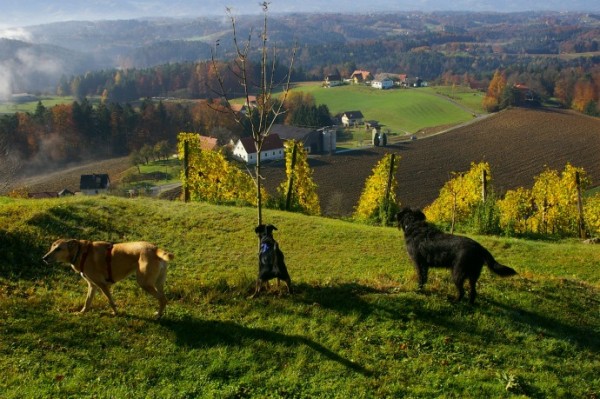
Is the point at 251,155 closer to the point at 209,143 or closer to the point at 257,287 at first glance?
the point at 209,143

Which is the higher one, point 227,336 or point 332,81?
point 332,81

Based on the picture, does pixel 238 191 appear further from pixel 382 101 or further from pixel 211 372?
pixel 382 101

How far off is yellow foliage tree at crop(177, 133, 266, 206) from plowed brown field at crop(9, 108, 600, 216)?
17.5 m

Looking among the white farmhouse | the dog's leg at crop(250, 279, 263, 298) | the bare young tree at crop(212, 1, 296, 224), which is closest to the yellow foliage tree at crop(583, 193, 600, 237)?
the bare young tree at crop(212, 1, 296, 224)

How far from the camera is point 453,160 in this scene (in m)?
69.9

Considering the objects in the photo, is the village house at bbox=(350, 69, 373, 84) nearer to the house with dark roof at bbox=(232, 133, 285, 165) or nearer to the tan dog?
the house with dark roof at bbox=(232, 133, 285, 165)

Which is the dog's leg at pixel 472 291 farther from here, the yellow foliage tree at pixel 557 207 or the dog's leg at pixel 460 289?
the yellow foliage tree at pixel 557 207

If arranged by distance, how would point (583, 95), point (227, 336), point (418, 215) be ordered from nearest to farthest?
point (227, 336)
point (418, 215)
point (583, 95)

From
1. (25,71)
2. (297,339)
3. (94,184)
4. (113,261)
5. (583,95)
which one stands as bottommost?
(94,184)

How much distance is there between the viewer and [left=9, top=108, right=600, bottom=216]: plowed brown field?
57688 mm

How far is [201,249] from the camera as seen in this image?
17.3 meters

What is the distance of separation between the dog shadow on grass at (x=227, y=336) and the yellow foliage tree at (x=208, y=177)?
20.5m

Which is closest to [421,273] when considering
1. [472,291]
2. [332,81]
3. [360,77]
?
[472,291]

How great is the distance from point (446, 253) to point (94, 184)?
60.2m
